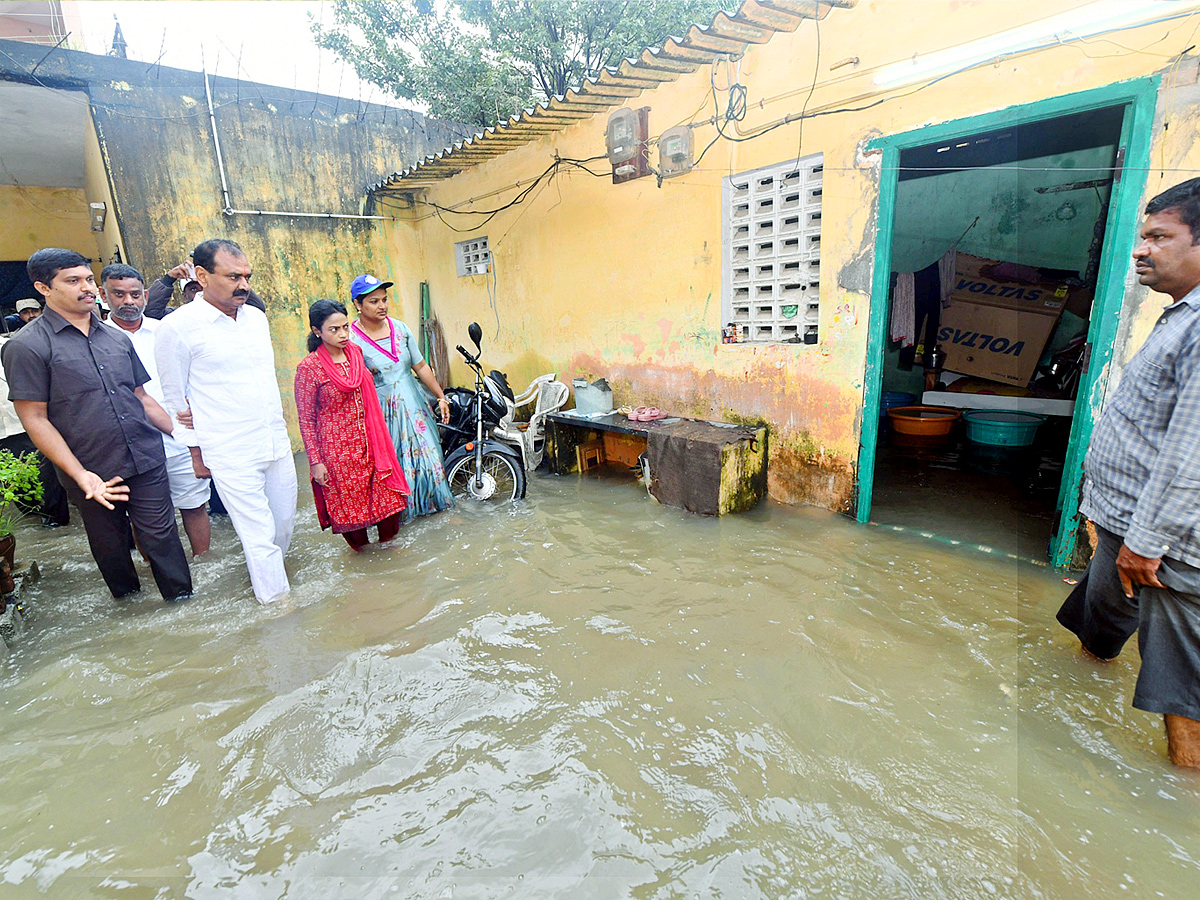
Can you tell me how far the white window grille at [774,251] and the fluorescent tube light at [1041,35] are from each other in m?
0.74

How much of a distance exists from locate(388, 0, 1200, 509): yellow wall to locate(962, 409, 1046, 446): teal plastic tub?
2704 millimetres

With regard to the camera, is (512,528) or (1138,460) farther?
(512,528)

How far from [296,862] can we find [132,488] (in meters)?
2.48

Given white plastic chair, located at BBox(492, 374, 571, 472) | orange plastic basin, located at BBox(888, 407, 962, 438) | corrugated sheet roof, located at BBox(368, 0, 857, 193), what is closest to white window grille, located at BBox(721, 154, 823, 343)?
corrugated sheet roof, located at BBox(368, 0, 857, 193)

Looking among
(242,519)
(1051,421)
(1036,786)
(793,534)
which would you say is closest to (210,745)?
(242,519)

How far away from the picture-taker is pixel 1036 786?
2.01 metres

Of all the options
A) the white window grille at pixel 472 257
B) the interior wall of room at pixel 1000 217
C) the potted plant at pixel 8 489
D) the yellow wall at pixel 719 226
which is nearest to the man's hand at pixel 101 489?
the potted plant at pixel 8 489

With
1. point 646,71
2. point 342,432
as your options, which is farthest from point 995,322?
point 342,432

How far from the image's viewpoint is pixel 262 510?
3375 millimetres

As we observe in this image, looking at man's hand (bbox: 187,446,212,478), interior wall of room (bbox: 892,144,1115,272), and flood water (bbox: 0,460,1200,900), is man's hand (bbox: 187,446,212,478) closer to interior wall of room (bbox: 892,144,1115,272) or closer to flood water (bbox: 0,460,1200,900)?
flood water (bbox: 0,460,1200,900)

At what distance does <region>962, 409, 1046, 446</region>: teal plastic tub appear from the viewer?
5.79 metres

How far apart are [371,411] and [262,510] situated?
91 centimetres

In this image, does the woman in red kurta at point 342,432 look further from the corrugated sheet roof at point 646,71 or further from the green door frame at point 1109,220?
the green door frame at point 1109,220

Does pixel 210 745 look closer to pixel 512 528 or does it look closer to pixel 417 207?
pixel 512 528
